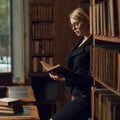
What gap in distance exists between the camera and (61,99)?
20.0ft

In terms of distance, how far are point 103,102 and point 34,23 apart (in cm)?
324

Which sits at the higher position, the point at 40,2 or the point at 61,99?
the point at 40,2

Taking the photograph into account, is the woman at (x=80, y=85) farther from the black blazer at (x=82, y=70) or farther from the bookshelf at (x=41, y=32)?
the bookshelf at (x=41, y=32)

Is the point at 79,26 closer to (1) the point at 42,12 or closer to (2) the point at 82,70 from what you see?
(2) the point at 82,70

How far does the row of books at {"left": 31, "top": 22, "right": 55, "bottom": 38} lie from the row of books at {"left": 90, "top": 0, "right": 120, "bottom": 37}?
9.02 feet

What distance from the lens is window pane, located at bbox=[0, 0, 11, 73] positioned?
651 cm

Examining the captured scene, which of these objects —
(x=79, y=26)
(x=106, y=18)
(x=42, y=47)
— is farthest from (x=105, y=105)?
(x=42, y=47)

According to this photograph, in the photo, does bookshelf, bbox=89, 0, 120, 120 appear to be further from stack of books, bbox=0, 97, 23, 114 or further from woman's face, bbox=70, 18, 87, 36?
stack of books, bbox=0, 97, 23, 114

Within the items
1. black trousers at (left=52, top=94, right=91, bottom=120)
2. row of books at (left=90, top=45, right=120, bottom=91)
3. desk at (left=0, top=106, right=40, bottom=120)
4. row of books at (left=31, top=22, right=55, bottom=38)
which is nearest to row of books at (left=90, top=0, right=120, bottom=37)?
row of books at (left=90, top=45, right=120, bottom=91)

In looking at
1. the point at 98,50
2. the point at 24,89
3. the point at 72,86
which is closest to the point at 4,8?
the point at 24,89

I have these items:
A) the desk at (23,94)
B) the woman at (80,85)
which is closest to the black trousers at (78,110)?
the woman at (80,85)

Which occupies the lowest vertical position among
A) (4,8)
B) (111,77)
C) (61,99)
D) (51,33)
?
(61,99)

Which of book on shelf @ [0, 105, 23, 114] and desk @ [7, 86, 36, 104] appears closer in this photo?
book on shelf @ [0, 105, 23, 114]

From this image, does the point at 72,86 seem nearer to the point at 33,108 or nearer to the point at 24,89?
the point at 33,108
